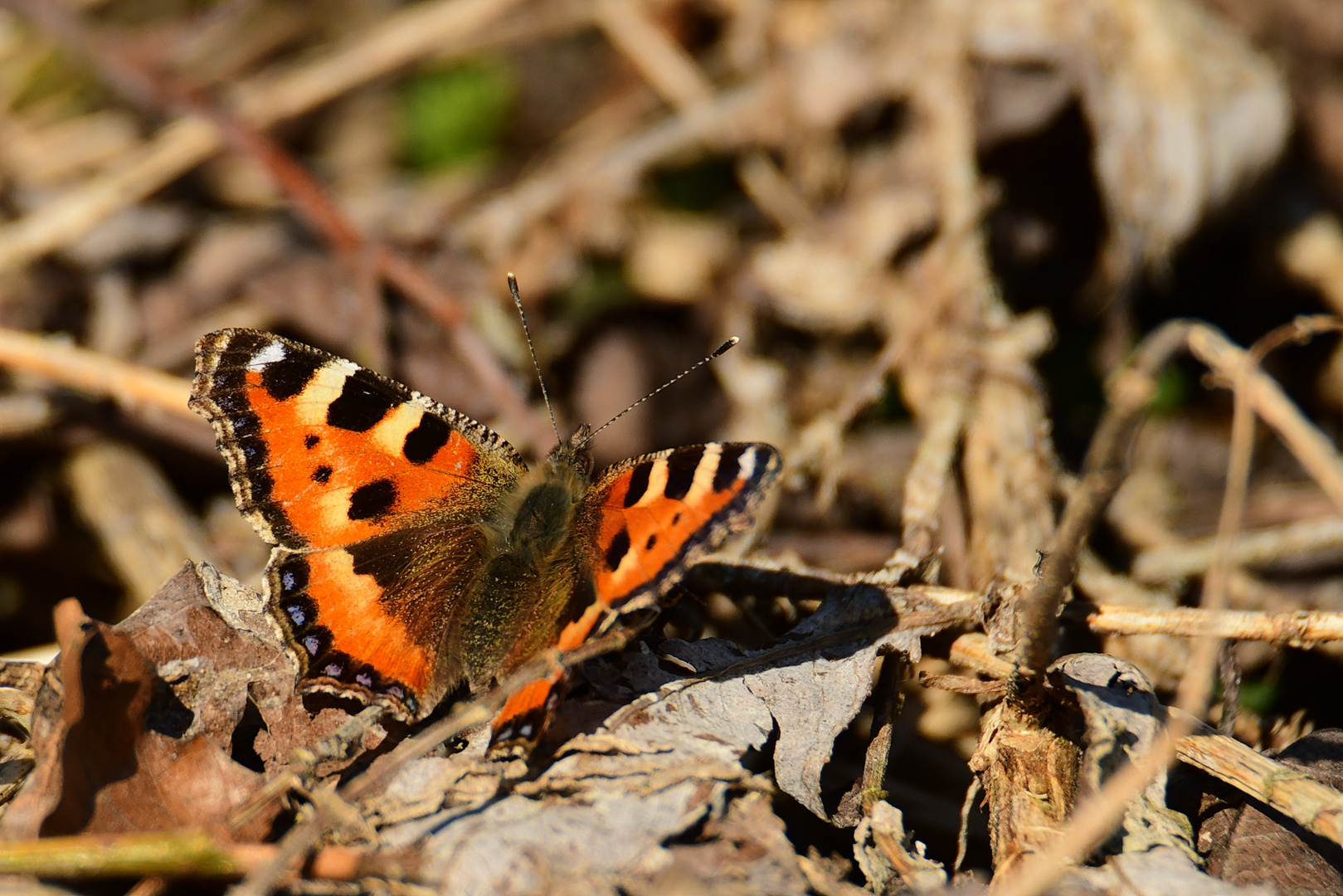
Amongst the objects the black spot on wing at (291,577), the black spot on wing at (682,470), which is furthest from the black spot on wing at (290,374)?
the black spot on wing at (682,470)

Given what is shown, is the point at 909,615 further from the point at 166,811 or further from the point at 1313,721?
the point at 166,811

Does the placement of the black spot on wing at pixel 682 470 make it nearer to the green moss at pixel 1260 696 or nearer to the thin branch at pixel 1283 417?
the thin branch at pixel 1283 417

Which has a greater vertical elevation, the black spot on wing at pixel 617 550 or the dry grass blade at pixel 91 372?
the dry grass blade at pixel 91 372

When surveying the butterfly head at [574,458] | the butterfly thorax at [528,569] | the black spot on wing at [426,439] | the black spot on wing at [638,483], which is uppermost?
the black spot on wing at [426,439]

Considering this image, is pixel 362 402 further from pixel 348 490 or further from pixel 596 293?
pixel 596 293

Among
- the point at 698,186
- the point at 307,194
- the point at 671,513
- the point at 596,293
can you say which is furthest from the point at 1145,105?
the point at 307,194

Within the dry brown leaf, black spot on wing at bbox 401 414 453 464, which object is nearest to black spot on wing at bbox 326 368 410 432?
black spot on wing at bbox 401 414 453 464
